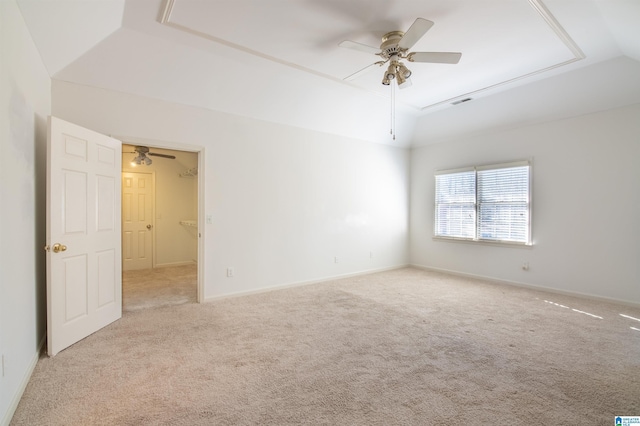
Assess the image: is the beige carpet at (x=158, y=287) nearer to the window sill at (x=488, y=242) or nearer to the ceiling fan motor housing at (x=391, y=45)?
the ceiling fan motor housing at (x=391, y=45)

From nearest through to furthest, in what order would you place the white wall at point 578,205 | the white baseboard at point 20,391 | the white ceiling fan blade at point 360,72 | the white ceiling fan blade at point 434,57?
1. the white baseboard at point 20,391
2. the white ceiling fan blade at point 434,57
3. the white ceiling fan blade at point 360,72
4. the white wall at point 578,205

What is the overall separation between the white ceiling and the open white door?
854 millimetres

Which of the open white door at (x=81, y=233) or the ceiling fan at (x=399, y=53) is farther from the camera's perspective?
the ceiling fan at (x=399, y=53)

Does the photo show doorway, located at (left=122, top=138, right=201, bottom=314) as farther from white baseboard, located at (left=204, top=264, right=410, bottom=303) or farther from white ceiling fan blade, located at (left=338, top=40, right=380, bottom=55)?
white ceiling fan blade, located at (left=338, top=40, right=380, bottom=55)

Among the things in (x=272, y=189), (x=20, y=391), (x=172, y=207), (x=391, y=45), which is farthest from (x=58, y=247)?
(x=172, y=207)

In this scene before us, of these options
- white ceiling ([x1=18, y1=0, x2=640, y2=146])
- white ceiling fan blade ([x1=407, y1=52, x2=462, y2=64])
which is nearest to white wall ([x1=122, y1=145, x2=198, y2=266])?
white ceiling ([x1=18, y1=0, x2=640, y2=146])

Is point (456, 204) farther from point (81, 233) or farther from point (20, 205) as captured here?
point (20, 205)

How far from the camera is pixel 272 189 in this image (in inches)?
182

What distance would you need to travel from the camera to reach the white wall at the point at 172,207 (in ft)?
21.3

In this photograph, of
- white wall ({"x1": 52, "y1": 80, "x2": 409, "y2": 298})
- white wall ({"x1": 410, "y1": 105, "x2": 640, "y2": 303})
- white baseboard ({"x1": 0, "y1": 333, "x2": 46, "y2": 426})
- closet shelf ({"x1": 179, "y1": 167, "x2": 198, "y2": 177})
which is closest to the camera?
white baseboard ({"x1": 0, "y1": 333, "x2": 46, "y2": 426})

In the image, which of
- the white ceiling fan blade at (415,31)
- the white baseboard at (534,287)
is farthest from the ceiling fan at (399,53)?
the white baseboard at (534,287)

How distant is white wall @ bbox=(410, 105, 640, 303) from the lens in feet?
13.0

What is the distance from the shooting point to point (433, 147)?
20.3 feet

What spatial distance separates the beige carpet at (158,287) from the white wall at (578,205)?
5.02m
